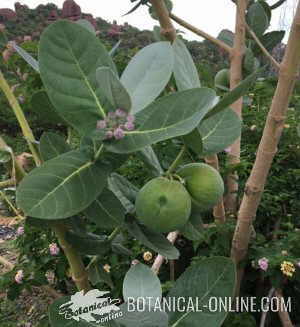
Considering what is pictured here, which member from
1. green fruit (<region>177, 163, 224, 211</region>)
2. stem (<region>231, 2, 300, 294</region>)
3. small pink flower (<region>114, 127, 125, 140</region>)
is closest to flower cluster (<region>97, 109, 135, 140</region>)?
small pink flower (<region>114, 127, 125, 140</region>)

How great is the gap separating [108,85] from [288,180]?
1274 mm

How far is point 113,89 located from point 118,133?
44 millimetres

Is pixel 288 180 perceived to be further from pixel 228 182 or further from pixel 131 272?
pixel 131 272

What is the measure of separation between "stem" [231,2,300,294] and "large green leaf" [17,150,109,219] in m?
0.40

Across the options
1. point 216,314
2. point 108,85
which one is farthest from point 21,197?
point 216,314

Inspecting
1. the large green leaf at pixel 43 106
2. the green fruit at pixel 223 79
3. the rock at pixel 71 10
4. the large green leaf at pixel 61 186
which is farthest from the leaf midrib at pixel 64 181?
the rock at pixel 71 10

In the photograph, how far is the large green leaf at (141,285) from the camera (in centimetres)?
50

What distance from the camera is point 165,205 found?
16.7 inches

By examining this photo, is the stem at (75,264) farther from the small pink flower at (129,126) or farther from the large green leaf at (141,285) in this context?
the small pink flower at (129,126)

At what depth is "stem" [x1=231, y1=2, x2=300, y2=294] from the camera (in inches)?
26.0

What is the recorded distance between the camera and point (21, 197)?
1.24 ft

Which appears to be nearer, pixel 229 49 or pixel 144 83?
pixel 144 83

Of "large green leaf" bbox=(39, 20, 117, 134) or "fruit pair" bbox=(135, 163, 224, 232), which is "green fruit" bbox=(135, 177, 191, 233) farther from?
"large green leaf" bbox=(39, 20, 117, 134)

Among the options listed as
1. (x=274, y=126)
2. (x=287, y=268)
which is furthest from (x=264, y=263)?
(x=274, y=126)
